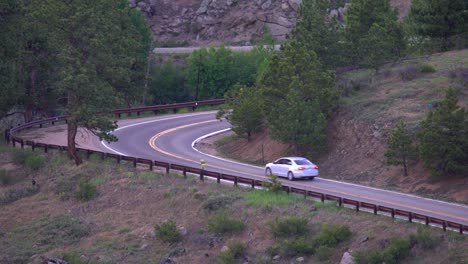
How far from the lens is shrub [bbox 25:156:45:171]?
4609 cm

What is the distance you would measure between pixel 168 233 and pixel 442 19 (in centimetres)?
3096

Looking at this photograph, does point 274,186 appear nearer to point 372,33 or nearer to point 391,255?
point 391,255

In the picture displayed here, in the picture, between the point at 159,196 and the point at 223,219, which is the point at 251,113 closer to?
the point at 159,196

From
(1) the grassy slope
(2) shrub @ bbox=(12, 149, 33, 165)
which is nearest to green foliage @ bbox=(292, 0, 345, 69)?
(1) the grassy slope

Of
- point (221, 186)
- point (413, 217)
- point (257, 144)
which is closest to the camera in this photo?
point (413, 217)

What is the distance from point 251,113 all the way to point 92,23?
43.7ft

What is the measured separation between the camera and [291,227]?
1170 inches

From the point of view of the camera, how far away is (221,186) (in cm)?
3625

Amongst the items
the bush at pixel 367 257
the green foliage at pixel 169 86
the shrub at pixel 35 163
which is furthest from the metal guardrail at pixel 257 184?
the green foliage at pixel 169 86

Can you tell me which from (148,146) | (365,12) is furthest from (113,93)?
(365,12)

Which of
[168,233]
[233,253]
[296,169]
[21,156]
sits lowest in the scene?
[21,156]

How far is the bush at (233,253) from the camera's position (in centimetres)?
2973

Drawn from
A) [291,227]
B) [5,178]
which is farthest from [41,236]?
Result: [291,227]

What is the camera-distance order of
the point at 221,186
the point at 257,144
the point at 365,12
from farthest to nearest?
the point at 365,12 → the point at 257,144 → the point at 221,186
